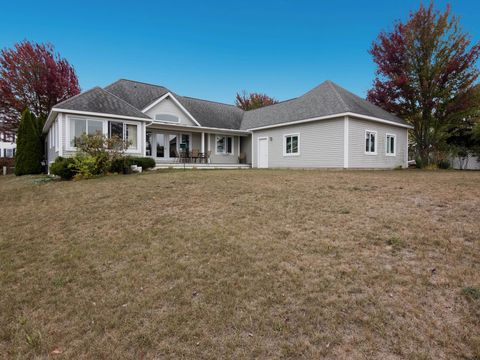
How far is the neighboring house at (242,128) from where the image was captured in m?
14.3

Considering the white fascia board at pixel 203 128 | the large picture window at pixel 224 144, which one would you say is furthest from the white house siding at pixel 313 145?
the large picture window at pixel 224 144

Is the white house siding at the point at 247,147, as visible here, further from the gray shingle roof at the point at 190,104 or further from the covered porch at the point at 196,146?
the gray shingle roof at the point at 190,104

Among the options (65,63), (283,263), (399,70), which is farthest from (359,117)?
(65,63)

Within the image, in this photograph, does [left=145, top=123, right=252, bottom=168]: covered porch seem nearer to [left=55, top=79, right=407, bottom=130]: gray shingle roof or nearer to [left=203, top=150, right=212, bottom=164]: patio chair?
[left=203, top=150, right=212, bottom=164]: patio chair

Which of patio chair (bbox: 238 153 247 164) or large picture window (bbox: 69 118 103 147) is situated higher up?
large picture window (bbox: 69 118 103 147)

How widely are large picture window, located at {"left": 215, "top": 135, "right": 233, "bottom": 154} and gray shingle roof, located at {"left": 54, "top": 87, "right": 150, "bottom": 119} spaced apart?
23.9 feet

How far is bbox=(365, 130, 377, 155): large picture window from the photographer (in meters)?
16.0

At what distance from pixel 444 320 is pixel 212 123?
19.6m

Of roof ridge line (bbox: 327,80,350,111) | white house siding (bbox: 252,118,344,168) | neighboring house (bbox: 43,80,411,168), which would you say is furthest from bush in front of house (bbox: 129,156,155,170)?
roof ridge line (bbox: 327,80,350,111)

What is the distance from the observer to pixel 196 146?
20828 millimetres

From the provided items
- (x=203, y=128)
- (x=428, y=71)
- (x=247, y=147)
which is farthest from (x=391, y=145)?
(x=203, y=128)

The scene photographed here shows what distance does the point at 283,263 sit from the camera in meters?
3.54

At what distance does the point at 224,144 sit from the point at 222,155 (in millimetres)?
956

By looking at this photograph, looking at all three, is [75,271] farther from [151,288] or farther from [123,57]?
[123,57]
